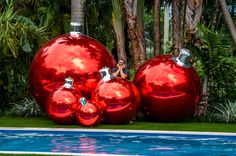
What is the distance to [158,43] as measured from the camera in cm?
1467

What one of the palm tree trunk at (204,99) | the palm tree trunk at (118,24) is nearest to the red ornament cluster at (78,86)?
the palm tree trunk at (118,24)

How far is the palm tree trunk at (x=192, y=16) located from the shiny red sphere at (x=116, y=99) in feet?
7.64

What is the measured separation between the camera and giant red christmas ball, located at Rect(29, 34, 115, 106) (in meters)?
12.5

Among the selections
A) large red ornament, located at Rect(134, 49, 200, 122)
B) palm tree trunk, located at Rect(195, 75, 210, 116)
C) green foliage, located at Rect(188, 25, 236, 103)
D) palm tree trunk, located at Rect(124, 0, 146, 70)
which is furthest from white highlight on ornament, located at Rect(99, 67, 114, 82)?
Result: palm tree trunk, located at Rect(195, 75, 210, 116)

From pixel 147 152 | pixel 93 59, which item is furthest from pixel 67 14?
pixel 147 152

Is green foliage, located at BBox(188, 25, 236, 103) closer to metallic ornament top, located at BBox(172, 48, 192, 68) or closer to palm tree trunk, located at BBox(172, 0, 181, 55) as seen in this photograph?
metallic ornament top, located at BBox(172, 48, 192, 68)

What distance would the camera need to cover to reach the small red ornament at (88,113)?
36.8ft

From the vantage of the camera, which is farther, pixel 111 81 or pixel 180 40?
pixel 180 40

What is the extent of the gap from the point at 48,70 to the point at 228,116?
13.9 ft

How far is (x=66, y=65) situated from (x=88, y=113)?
1.73 meters

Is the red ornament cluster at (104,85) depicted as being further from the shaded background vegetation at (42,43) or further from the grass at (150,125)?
the shaded background vegetation at (42,43)

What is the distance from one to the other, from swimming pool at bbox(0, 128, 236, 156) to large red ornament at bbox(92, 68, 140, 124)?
44.3 inches

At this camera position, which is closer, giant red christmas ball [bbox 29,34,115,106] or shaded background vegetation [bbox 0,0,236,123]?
giant red christmas ball [bbox 29,34,115,106]

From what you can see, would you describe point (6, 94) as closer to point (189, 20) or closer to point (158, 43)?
point (158, 43)
